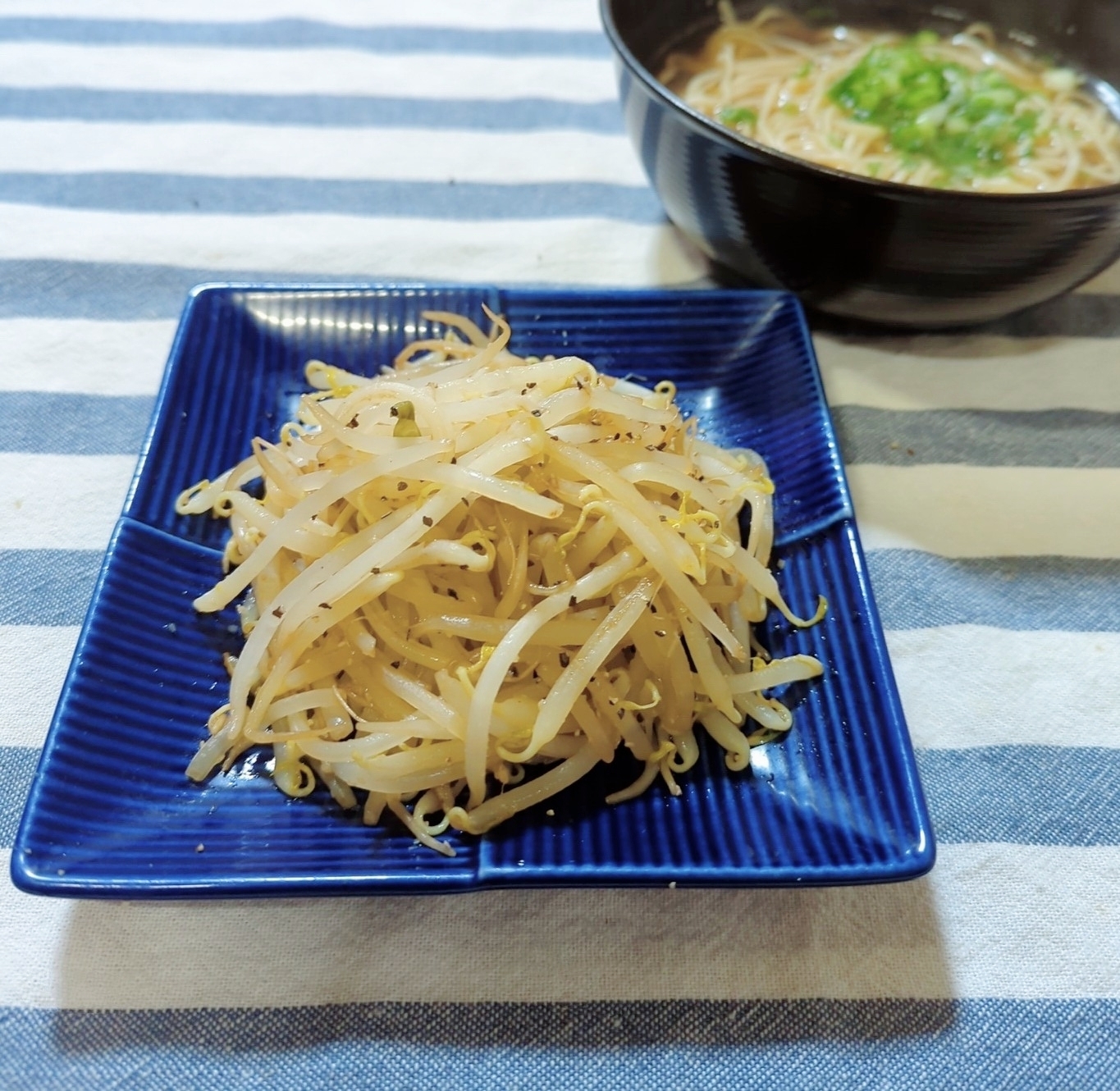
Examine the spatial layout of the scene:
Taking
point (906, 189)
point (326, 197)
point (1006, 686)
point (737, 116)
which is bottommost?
point (1006, 686)

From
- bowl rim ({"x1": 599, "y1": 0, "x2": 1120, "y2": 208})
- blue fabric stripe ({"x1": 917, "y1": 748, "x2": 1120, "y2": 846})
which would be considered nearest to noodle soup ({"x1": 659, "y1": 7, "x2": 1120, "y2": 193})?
bowl rim ({"x1": 599, "y1": 0, "x2": 1120, "y2": 208})

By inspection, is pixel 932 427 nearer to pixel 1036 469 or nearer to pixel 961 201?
pixel 1036 469

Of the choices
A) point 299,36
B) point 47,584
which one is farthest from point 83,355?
point 299,36

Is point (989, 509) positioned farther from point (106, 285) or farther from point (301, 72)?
point (301, 72)

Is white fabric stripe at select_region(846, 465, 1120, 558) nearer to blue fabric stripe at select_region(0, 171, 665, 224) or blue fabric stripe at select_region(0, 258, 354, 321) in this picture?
blue fabric stripe at select_region(0, 171, 665, 224)

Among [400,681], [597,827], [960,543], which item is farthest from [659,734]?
[960,543]

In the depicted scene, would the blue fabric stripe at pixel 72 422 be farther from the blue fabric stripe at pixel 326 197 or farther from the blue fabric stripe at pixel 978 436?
the blue fabric stripe at pixel 978 436

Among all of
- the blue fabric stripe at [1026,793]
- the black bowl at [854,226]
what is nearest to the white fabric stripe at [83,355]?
the black bowl at [854,226]
